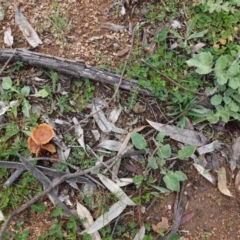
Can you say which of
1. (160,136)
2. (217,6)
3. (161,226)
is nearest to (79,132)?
(160,136)

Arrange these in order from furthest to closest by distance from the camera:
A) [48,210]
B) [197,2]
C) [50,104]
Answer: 1. [197,2]
2. [50,104]
3. [48,210]

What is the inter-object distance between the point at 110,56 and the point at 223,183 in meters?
1.19

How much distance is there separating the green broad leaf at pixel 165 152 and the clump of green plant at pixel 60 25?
3.30ft

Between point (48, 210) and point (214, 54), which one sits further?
point (214, 54)

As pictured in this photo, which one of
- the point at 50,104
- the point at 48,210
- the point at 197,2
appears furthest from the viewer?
the point at 197,2

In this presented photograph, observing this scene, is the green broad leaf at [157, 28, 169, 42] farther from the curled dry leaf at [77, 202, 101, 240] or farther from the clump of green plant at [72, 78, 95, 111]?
the curled dry leaf at [77, 202, 101, 240]

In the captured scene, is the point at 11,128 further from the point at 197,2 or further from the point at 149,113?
the point at 197,2

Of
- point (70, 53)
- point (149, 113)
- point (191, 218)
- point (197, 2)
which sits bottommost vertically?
→ point (191, 218)

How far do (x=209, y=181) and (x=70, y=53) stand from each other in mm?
1318

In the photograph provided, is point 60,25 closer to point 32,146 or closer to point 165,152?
point 32,146

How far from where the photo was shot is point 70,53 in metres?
3.13

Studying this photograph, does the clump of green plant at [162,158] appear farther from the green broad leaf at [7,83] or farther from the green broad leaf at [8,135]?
the green broad leaf at [7,83]

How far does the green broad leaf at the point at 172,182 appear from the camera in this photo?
282 centimetres

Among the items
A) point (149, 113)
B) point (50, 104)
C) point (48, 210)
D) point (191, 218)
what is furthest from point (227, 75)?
point (48, 210)
